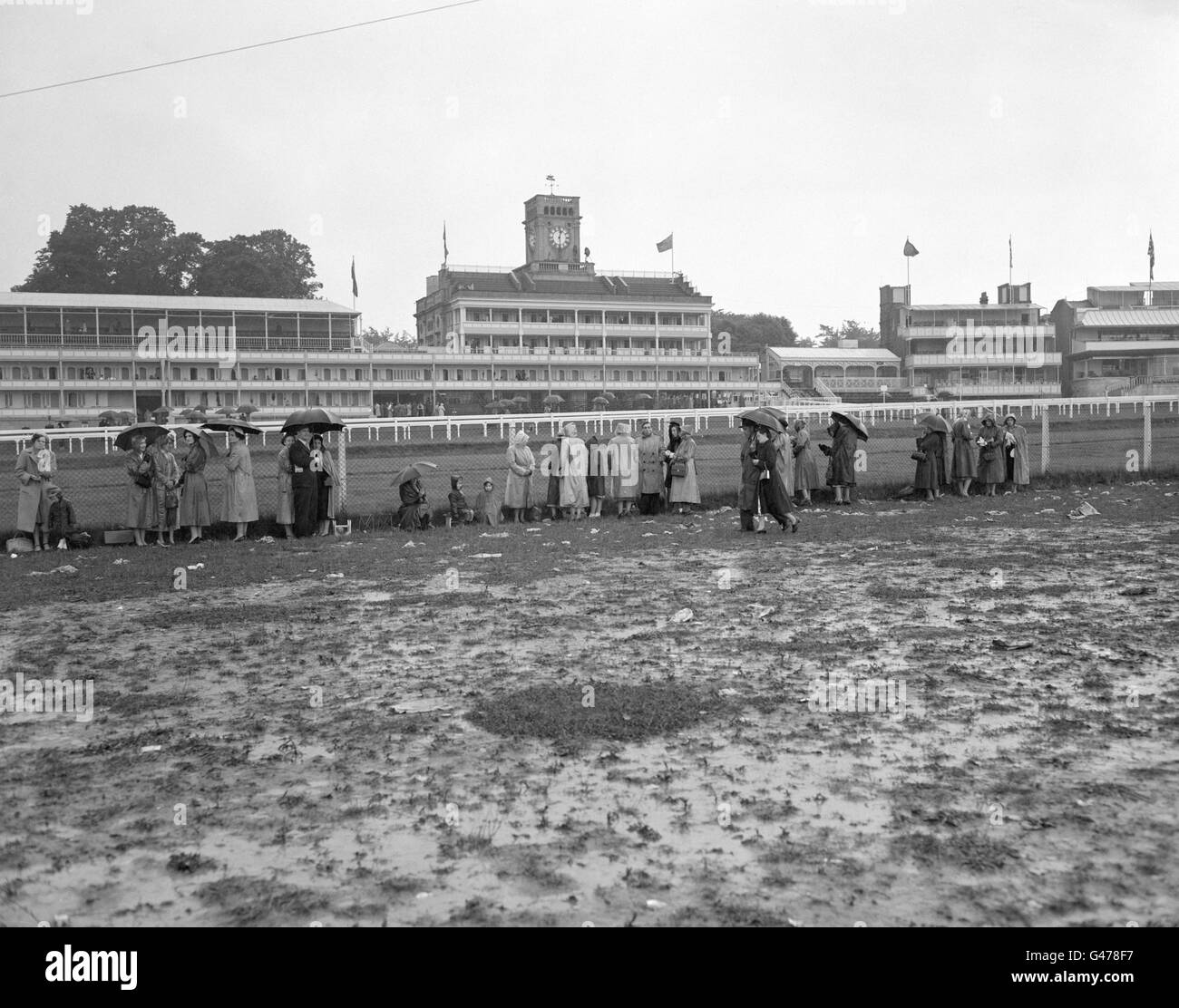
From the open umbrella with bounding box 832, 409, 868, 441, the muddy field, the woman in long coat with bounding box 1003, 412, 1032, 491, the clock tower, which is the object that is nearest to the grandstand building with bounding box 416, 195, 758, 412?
the clock tower

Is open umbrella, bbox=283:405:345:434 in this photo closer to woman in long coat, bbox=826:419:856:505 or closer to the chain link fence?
the chain link fence

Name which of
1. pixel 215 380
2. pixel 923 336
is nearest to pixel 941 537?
pixel 215 380

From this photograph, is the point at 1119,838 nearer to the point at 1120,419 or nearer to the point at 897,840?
the point at 897,840

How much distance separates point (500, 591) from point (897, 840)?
7.40 m

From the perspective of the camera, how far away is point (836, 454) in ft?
73.6

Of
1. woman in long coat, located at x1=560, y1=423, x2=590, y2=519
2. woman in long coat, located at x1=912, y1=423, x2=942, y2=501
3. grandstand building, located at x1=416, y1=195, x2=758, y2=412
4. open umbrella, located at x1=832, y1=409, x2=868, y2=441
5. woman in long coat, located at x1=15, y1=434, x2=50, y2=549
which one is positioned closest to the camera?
woman in long coat, located at x1=15, y1=434, x2=50, y2=549

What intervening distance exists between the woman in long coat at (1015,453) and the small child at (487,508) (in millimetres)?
10399

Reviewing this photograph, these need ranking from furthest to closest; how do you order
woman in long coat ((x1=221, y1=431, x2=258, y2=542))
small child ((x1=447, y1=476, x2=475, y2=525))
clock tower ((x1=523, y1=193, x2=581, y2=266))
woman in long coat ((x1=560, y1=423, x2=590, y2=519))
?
clock tower ((x1=523, y1=193, x2=581, y2=266)), woman in long coat ((x1=560, y1=423, x2=590, y2=519)), small child ((x1=447, y1=476, x2=475, y2=525)), woman in long coat ((x1=221, y1=431, x2=258, y2=542))

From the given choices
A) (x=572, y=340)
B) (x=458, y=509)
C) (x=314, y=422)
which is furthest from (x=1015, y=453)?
(x=572, y=340)

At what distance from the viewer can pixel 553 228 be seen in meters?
99.9

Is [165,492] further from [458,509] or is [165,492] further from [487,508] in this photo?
[487,508]

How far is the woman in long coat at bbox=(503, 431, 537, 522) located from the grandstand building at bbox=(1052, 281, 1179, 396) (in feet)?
240

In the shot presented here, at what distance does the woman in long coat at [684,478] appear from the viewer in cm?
2075

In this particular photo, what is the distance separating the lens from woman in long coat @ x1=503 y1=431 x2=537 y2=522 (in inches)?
790
